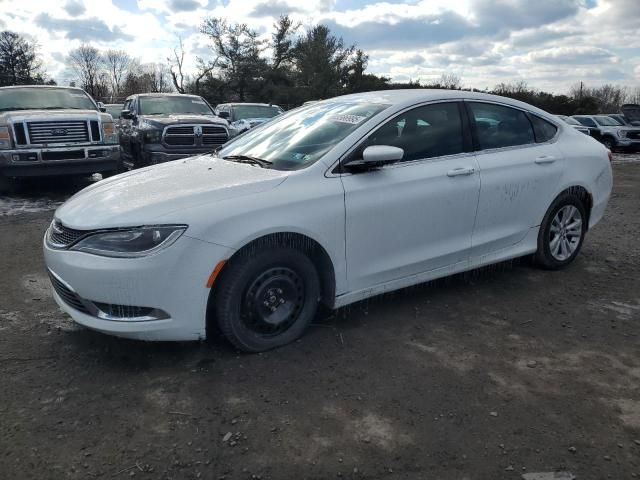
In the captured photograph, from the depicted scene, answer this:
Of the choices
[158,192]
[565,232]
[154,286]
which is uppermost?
[158,192]

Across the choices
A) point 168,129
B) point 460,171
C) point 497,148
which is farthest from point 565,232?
point 168,129

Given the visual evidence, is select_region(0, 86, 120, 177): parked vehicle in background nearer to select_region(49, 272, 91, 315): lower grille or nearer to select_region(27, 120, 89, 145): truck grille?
select_region(27, 120, 89, 145): truck grille

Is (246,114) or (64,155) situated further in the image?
(246,114)

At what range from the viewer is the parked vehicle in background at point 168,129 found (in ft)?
32.7

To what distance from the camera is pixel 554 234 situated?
15.8ft

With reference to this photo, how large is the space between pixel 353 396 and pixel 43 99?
923 centimetres

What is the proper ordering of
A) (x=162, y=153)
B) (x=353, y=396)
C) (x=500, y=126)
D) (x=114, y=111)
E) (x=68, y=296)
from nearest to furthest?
(x=353, y=396), (x=68, y=296), (x=500, y=126), (x=162, y=153), (x=114, y=111)

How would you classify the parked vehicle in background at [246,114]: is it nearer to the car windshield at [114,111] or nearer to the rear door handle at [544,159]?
the car windshield at [114,111]

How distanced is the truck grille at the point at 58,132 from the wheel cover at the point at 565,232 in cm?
775

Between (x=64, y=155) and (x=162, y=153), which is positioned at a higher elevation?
(x=64, y=155)

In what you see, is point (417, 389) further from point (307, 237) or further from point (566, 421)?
point (307, 237)

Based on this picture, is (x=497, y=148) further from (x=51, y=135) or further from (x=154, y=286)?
(x=51, y=135)

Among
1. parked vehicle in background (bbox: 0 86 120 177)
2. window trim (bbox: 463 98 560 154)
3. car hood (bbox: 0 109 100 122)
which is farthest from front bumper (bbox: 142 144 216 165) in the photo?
window trim (bbox: 463 98 560 154)

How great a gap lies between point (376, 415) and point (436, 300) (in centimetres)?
174
